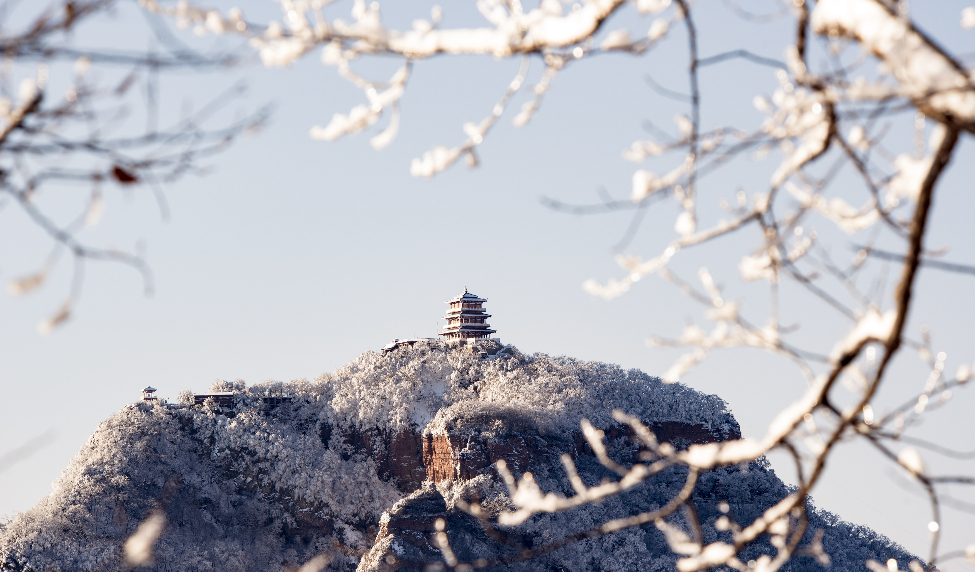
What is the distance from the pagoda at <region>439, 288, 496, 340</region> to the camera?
5775cm

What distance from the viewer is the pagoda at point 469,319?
57750 millimetres

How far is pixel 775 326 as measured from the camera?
3.51 m

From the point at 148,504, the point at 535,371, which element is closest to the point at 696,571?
the point at 148,504

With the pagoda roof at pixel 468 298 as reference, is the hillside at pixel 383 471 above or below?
below

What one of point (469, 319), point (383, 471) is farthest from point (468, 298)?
point (383, 471)

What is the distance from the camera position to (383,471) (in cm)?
4731

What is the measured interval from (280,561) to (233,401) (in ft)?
38.4

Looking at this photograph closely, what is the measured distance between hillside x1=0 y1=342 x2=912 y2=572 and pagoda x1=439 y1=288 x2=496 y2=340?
3.86 m

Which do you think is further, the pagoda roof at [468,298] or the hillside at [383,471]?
the pagoda roof at [468,298]

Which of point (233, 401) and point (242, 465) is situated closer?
point (242, 465)

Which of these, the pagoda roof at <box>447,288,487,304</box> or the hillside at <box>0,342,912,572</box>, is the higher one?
the pagoda roof at <box>447,288,487,304</box>

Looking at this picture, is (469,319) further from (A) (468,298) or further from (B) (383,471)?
(B) (383,471)

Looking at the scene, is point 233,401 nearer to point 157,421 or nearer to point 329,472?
point 157,421

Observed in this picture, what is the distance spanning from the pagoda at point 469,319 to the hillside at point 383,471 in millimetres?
3861
